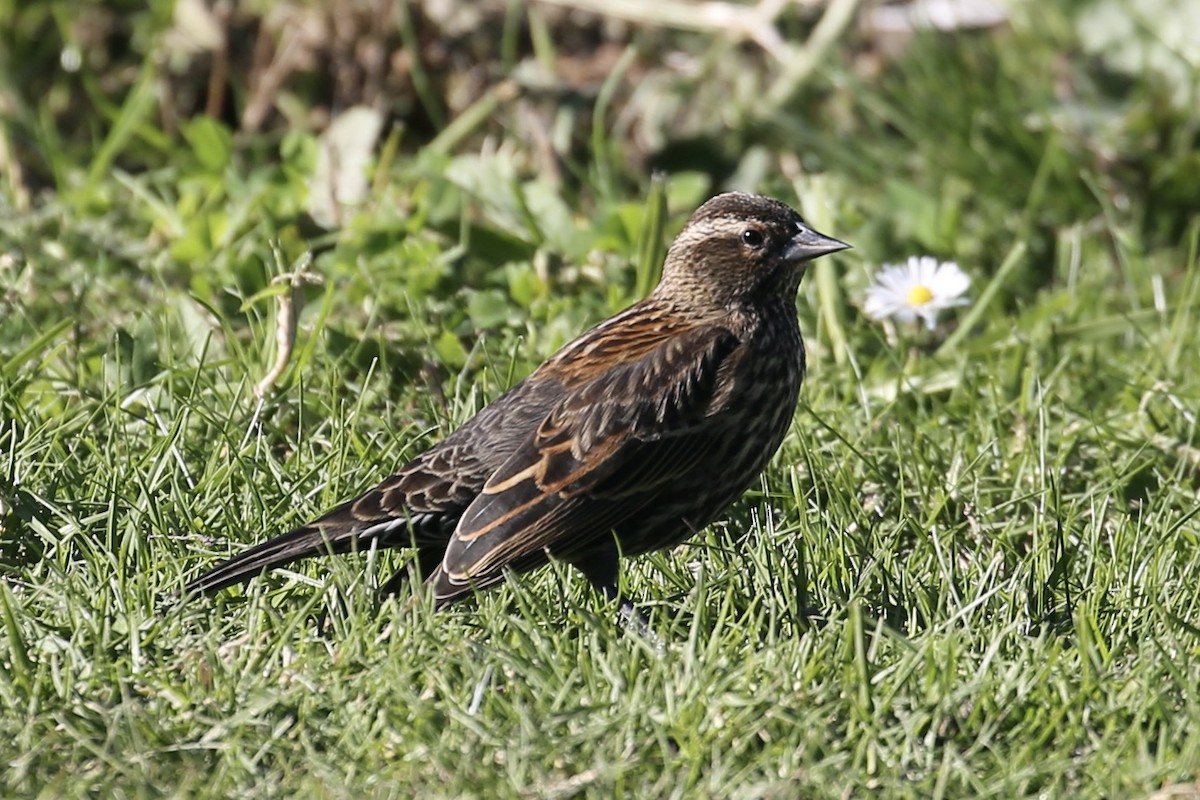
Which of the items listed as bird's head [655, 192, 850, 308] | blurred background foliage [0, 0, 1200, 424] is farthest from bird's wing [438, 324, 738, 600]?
blurred background foliage [0, 0, 1200, 424]

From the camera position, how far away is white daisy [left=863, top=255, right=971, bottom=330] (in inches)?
216

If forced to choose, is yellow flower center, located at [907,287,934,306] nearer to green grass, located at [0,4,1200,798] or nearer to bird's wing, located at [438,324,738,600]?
green grass, located at [0,4,1200,798]

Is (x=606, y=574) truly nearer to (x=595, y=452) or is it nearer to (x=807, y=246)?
(x=595, y=452)

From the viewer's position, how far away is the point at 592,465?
4.27 metres

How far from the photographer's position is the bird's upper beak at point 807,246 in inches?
188

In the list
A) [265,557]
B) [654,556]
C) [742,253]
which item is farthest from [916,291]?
[265,557]

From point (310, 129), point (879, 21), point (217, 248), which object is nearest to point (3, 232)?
point (217, 248)

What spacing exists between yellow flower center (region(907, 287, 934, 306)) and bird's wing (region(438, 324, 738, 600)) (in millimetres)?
1162

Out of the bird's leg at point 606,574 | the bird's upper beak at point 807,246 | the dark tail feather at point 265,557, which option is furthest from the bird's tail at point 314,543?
the bird's upper beak at point 807,246

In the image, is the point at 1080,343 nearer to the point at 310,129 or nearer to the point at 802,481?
the point at 802,481

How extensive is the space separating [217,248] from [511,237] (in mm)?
976

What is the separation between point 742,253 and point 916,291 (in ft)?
3.19

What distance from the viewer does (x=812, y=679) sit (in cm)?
364

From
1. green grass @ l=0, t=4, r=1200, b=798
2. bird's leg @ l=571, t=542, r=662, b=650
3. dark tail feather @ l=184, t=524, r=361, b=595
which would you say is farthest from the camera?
bird's leg @ l=571, t=542, r=662, b=650
